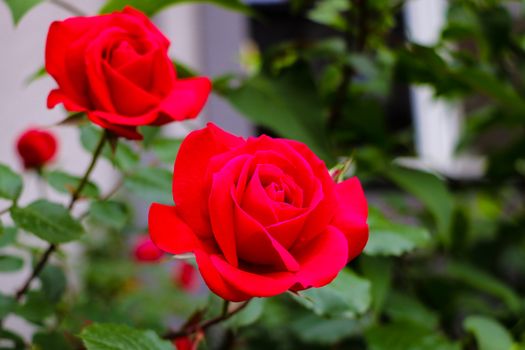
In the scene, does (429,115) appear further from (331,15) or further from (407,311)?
(407,311)

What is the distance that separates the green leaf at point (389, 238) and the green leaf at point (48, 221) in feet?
0.65

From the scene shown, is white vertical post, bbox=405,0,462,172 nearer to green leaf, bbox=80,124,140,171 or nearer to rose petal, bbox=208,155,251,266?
green leaf, bbox=80,124,140,171

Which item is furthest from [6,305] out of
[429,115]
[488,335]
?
[429,115]

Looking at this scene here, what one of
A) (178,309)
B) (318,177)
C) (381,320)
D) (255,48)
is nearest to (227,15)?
(255,48)

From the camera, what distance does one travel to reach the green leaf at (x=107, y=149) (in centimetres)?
45

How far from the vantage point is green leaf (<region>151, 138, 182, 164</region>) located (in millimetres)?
485

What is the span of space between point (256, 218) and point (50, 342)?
24 centimetres

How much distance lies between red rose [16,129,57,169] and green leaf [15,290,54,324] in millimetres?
126

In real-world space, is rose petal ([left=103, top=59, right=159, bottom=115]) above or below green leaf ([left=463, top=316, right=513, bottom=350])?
above

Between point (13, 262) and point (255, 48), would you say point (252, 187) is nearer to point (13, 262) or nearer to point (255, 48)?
point (13, 262)

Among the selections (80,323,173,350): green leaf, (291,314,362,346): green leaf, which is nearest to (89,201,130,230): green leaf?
(80,323,173,350): green leaf

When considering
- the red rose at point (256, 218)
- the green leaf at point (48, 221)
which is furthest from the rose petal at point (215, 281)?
the green leaf at point (48, 221)

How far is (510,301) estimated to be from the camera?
66 centimetres

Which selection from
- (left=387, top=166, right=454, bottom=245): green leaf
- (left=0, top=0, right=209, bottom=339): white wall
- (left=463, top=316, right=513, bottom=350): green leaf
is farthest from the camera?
(left=0, top=0, right=209, bottom=339): white wall
